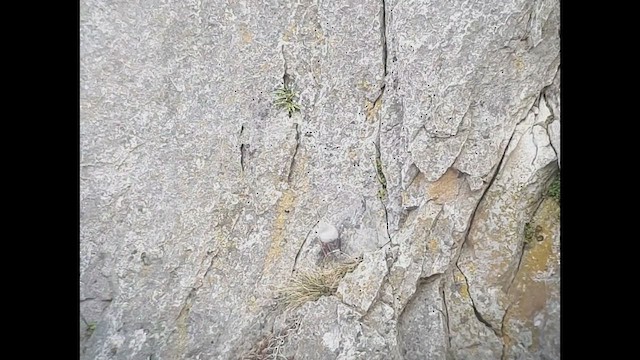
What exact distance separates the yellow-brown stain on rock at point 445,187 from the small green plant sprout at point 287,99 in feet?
4.51

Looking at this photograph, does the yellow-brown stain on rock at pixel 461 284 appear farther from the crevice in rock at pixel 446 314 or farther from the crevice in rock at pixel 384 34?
the crevice in rock at pixel 384 34

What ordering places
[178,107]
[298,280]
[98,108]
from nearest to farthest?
[98,108] → [178,107] → [298,280]

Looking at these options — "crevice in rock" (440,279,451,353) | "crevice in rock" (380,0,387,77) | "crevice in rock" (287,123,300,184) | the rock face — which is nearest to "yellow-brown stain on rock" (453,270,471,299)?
the rock face

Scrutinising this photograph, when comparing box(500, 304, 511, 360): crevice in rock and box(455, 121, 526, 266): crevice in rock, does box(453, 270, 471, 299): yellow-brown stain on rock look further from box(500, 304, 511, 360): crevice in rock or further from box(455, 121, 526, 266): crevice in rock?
box(500, 304, 511, 360): crevice in rock

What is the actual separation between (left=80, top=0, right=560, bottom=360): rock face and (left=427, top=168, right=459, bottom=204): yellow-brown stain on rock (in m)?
0.01

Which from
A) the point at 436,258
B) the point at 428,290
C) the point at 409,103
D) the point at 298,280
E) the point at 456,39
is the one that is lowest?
the point at 298,280

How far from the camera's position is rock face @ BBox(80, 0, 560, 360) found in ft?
10.8

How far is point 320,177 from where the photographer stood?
3754mm

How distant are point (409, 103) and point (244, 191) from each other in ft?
5.26

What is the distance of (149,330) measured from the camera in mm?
3406

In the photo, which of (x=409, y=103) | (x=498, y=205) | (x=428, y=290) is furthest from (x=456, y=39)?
(x=428, y=290)

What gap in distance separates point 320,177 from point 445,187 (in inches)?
42.5

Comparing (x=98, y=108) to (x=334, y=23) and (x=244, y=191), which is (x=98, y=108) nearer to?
(x=244, y=191)

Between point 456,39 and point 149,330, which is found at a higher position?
point 456,39
